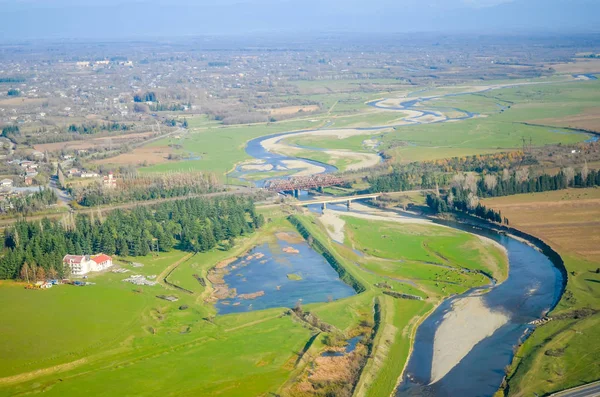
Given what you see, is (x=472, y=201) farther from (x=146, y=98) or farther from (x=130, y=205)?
(x=146, y=98)

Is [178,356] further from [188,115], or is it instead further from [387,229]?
[188,115]

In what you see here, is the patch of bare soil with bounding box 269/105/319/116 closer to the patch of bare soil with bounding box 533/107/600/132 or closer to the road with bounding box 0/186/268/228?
the patch of bare soil with bounding box 533/107/600/132

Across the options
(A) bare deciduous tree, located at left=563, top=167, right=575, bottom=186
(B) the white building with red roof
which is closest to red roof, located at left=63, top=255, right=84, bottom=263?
(B) the white building with red roof

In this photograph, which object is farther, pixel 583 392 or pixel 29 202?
pixel 29 202

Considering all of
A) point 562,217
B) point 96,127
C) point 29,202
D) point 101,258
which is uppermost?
point 96,127

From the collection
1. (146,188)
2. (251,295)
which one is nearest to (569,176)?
(251,295)

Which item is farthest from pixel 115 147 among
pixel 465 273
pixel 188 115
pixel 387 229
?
pixel 465 273

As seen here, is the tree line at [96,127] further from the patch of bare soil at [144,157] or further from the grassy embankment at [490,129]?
the grassy embankment at [490,129]
